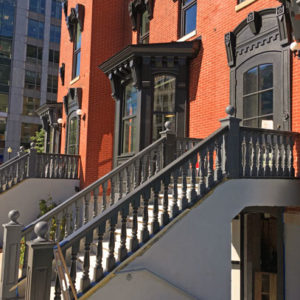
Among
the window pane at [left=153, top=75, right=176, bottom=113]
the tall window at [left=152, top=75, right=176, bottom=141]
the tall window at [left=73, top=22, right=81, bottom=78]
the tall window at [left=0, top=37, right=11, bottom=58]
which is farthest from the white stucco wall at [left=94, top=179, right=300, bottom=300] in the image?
the tall window at [left=0, top=37, right=11, bottom=58]

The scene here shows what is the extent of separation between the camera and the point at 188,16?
1149 centimetres

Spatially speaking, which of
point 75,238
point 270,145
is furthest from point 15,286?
point 270,145

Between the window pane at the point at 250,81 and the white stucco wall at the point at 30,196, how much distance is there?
8.13 m

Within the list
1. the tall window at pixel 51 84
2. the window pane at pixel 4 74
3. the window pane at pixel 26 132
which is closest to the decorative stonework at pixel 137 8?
the window pane at pixel 4 74

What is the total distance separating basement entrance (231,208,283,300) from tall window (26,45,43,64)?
3943 cm

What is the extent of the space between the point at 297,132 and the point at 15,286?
6.18 meters

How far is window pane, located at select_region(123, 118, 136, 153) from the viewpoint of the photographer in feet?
36.9

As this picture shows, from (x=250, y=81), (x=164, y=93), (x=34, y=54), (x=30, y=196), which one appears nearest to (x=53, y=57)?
(x=34, y=54)

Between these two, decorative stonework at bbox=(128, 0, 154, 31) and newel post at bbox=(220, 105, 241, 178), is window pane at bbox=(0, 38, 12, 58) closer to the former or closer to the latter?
decorative stonework at bbox=(128, 0, 154, 31)

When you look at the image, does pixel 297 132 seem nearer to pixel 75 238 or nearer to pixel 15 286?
pixel 75 238

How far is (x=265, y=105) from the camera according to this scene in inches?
319

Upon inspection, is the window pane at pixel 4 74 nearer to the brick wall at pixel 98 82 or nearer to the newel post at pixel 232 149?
the brick wall at pixel 98 82

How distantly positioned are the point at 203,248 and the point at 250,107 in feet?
13.0

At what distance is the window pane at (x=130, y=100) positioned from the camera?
11283mm
